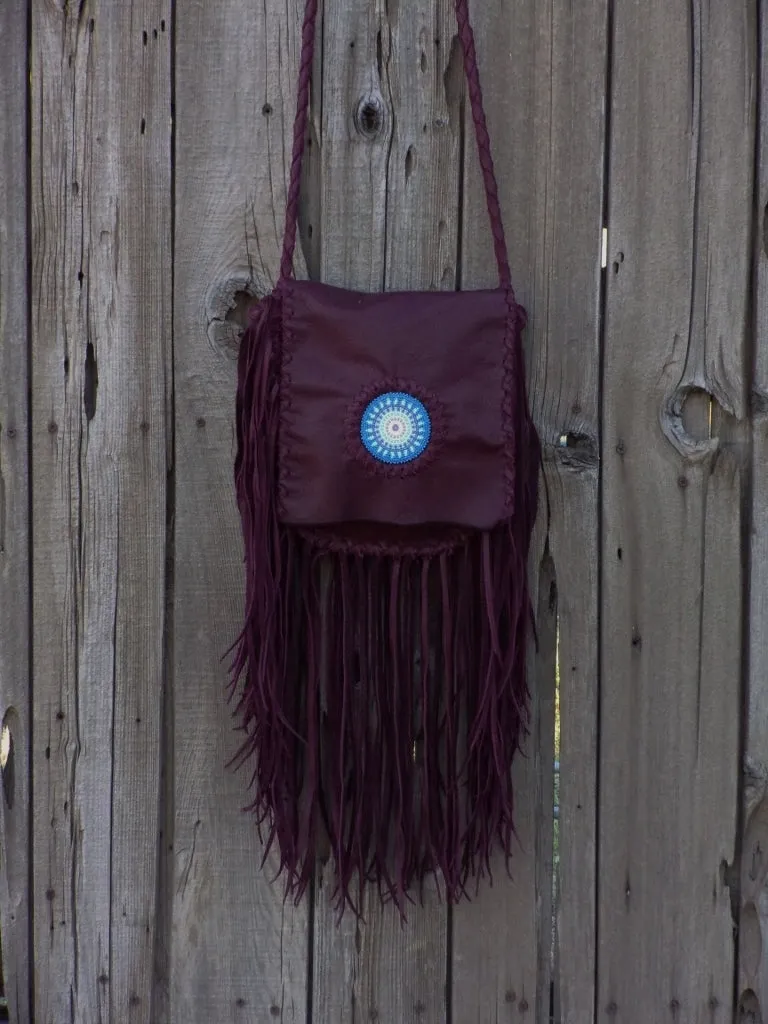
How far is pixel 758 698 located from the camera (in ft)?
4.47

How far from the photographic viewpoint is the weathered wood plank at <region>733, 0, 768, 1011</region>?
133 centimetres

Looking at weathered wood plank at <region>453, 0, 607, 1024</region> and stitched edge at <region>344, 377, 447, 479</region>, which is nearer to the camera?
stitched edge at <region>344, 377, 447, 479</region>

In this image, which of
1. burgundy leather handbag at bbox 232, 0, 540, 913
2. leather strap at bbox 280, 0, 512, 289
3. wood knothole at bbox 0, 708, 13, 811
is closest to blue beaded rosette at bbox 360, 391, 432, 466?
burgundy leather handbag at bbox 232, 0, 540, 913

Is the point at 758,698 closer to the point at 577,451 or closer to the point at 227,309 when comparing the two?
the point at 577,451

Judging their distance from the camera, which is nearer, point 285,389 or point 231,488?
point 285,389

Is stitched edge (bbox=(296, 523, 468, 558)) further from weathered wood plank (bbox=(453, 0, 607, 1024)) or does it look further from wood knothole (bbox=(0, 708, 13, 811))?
wood knothole (bbox=(0, 708, 13, 811))

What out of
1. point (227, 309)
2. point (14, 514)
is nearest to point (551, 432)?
point (227, 309)

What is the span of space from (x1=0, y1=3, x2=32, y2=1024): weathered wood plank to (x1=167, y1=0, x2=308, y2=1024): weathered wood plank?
0.70 feet

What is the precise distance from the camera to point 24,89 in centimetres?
135

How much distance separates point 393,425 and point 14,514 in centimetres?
57

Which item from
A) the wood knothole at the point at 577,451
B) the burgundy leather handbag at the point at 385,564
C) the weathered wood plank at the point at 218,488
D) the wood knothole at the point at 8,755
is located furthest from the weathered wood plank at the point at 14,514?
the wood knothole at the point at 577,451

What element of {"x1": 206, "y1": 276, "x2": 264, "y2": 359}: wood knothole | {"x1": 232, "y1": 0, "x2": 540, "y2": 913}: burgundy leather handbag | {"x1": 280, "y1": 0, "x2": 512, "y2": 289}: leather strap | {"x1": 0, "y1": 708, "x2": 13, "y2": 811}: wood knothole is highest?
{"x1": 280, "y1": 0, "x2": 512, "y2": 289}: leather strap

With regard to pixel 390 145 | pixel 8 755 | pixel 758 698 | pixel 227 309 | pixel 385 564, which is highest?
pixel 390 145

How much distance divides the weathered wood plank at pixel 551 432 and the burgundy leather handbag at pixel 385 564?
0.06 meters
